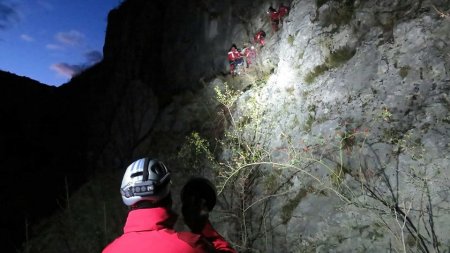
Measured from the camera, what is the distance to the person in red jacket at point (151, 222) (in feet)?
5.88

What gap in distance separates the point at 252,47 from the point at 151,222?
7.28 meters

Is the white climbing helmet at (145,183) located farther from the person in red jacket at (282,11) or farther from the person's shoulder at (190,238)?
the person in red jacket at (282,11)

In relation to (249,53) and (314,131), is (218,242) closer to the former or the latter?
(314,131)

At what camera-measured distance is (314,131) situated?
593 centimetres

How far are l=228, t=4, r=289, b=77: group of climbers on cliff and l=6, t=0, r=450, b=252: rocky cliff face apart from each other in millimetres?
226

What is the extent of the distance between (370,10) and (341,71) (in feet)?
4.17

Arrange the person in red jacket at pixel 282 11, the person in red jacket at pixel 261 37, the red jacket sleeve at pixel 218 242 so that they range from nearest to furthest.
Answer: the red jacket sleeve at pixel 218 242 < the person in red jacket at pixel 282 11 < the person in red jacket at pixel 261 37

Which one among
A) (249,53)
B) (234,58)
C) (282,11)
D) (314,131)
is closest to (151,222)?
(314,131)

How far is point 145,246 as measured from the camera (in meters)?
1.80

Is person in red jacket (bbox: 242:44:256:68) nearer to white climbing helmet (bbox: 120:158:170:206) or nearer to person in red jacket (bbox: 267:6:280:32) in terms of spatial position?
person in red jacket (bbox: 267:6:280:32)

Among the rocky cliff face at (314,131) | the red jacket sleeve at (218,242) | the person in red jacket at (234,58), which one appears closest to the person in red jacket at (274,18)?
the rocky cliff face at (314,131)

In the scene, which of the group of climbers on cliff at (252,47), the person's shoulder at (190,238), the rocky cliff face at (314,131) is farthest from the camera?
the group of climbers on cliff at (252,47)

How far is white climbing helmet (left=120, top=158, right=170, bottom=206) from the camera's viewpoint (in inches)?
78.5

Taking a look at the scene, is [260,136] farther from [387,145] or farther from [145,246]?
[145,246]
